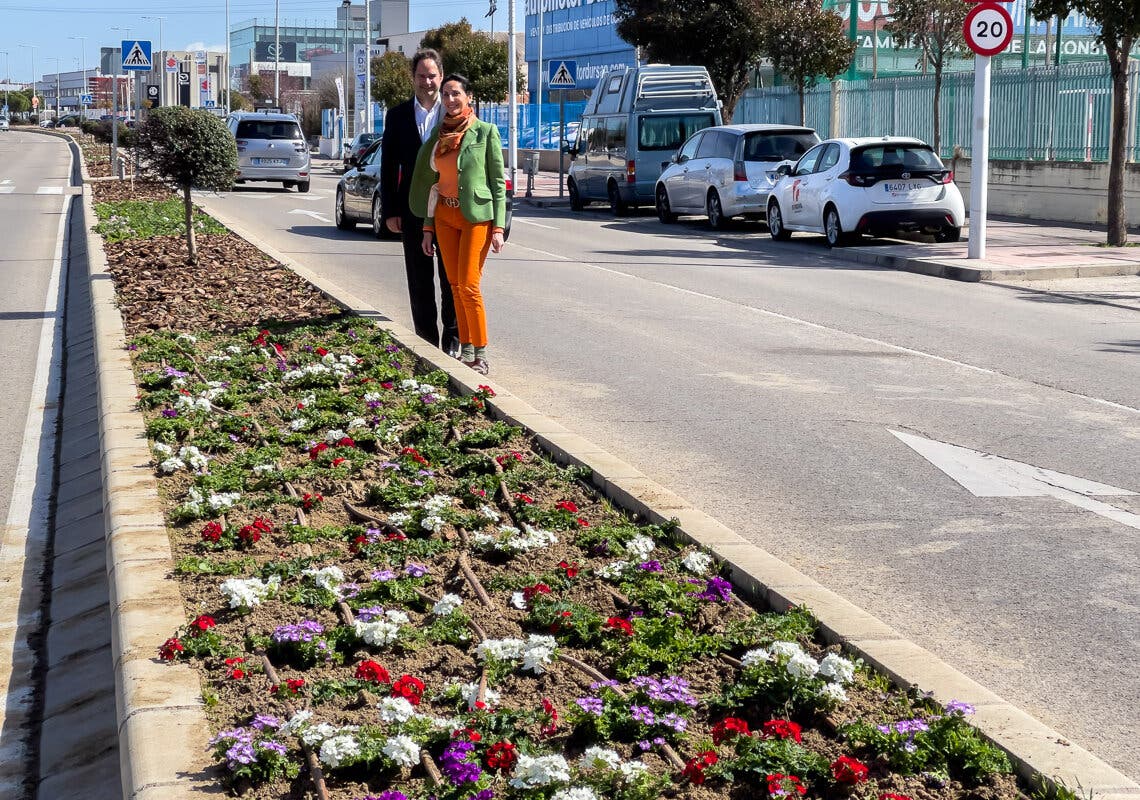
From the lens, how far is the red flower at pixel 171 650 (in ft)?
13.4

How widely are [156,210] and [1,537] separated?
61.3 ft

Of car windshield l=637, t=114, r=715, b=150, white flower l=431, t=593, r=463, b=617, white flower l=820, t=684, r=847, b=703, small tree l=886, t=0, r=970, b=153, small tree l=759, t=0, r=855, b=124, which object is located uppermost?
small tree l=886, t=0, r=970, b=153

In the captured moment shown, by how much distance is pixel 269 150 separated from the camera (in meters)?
35.3

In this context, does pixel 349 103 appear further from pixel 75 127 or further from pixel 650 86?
pixel 650 86

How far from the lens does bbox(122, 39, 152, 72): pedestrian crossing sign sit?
34.6m

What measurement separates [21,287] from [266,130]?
2076 centimetres

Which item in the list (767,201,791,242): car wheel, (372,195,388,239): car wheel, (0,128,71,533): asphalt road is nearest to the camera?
(0,128,71,533): asphalt road

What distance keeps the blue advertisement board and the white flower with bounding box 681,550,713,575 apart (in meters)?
57.7

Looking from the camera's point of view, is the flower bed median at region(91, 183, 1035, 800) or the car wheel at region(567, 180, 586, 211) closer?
the flower bed median at region(91, 183, 1035, 800)

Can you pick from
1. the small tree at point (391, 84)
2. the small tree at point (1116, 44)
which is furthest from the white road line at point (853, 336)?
the small tree at point (391, 84)

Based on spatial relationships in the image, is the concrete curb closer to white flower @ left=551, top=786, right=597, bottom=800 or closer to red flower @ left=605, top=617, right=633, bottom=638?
white flower @ left=551, top=786, right=597, bottom=800

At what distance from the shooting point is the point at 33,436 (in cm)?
837

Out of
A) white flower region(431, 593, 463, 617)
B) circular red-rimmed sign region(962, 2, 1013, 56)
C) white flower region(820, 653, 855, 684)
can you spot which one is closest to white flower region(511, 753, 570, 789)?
white flower region(820, 653, 855, 684)

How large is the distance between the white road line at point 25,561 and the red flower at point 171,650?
51 cm
